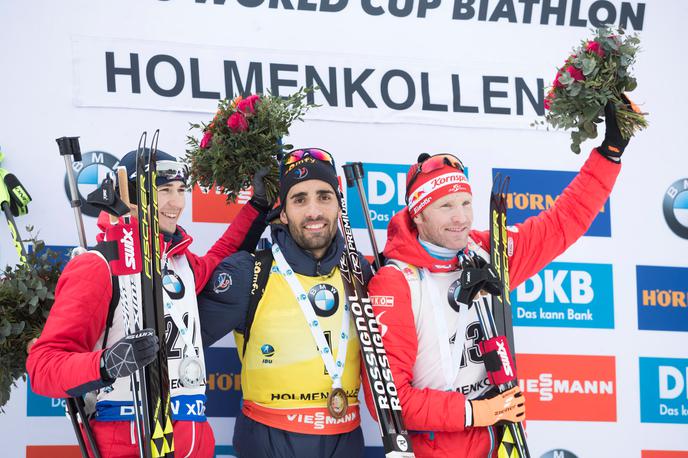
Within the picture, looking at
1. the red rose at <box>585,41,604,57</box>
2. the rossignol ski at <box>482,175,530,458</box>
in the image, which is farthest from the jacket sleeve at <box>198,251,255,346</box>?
the red rose at <box>585,41,604,57</box>

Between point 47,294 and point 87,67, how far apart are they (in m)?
1.48

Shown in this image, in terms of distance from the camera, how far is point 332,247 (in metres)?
4.09

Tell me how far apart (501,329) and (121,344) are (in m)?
1.75

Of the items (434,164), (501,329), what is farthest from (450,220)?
(501,329)

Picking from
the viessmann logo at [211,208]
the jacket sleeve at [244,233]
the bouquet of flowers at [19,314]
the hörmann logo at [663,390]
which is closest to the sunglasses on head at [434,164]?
the jacket sleeve at [244,233]

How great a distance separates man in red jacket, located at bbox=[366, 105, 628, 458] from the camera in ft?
12.5

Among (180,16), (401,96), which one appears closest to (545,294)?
(401,96)

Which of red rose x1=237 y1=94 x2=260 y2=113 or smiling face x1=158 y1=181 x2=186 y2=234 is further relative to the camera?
red rose x1=237 y1=94 x2=260 y2=113

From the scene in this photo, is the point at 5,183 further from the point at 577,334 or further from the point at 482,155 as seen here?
the point at 577,334

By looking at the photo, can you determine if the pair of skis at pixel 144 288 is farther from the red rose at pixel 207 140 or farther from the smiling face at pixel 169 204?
the red rose at pixel 207 140

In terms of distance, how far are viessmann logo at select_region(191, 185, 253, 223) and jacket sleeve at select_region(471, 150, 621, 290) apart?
1.42 metres

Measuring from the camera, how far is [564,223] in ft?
14.1

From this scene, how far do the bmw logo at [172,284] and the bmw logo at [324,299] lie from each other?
1.99ft

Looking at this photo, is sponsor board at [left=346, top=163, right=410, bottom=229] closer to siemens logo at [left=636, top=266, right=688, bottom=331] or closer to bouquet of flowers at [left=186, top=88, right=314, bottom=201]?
bouquet of flowers at [left=186, top=88, right=314, bottom=201]
